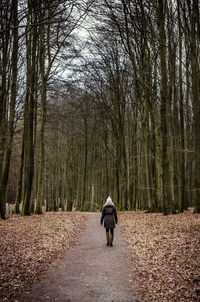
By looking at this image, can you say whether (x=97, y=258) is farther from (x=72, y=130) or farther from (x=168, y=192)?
(x=72, y=130)

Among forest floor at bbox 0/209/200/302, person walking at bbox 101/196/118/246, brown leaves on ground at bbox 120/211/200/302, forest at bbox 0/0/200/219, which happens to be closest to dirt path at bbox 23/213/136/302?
forest floor at bbox 0/209/200/302

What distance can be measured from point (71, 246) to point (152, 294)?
4.68 metres

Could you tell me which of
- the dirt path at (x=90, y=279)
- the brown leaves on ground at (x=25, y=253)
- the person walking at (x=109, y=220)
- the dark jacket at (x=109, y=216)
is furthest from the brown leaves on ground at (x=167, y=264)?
the brown leaves on ground at (x=25, y=253)

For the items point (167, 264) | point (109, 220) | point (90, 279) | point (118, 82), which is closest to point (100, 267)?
point (90, 279)

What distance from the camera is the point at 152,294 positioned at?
474cm

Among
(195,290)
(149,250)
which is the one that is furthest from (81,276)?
(149,250)

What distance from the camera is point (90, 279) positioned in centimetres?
543

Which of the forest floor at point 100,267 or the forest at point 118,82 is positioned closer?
the forest floor at point 100,267

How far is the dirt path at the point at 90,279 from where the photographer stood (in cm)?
454

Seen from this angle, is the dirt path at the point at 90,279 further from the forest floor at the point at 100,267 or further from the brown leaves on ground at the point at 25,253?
the brown leaves on ground at the point at 25,253

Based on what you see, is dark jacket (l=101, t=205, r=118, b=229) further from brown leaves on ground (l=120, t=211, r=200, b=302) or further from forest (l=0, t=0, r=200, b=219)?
forest (l=0, t=0, r=200, b=219)

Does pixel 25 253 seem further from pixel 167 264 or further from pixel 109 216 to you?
pixel 167 264

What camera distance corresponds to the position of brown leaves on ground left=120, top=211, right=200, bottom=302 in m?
4.72

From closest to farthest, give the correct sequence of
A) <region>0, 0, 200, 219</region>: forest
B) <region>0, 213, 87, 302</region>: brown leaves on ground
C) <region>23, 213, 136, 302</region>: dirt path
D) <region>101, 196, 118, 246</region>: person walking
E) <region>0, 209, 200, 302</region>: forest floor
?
<region>23, 213, 136, 302</region>: dirt path
<region>0, 209, 200, 302</region>: forest floor
<region>0, 213, 87, 302</region>: brown leaves on ground
<region>101, 196, 118, 246</region>: person walking
<region>0, 0, 200, 219</region>: forest
